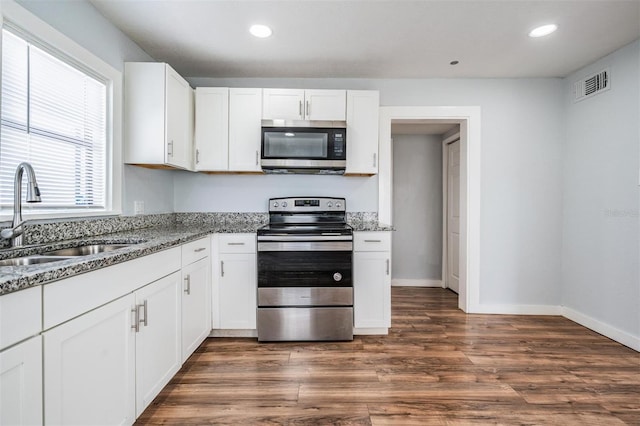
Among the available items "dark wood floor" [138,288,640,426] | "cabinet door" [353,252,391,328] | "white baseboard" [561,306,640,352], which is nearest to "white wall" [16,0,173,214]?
"dark wood floor" [138,288,640,426]

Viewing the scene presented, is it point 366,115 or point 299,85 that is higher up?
point 299,85

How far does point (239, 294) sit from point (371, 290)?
1115 millimetres

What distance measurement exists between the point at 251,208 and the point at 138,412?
2012 mm

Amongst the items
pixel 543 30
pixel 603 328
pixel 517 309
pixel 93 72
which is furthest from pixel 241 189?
pixel 603 328

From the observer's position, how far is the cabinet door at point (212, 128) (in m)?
2.90

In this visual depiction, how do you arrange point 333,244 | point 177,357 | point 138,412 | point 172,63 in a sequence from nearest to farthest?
point 138,412 < point 177,357 < point 333,244 < point 172,63

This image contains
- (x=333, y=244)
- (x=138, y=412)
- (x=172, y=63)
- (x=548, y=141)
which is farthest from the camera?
(x=548, y=141)

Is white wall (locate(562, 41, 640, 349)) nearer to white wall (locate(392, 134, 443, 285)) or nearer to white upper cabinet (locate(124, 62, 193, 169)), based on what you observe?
white wall (locate(392, 134, 443, 285))

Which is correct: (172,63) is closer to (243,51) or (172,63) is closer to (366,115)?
(243,51)

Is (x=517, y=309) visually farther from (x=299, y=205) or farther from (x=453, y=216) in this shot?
(x=299, y=205)

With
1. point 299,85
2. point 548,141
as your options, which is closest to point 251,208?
point 299,85

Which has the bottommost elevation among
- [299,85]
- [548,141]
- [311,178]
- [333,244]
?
[333,244]

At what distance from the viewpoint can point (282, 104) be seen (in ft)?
9.55

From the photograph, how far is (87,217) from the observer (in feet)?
6.64
